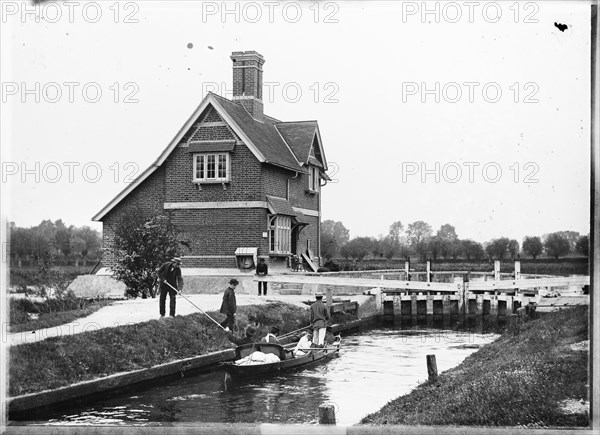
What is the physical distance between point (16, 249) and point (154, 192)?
3.94 m

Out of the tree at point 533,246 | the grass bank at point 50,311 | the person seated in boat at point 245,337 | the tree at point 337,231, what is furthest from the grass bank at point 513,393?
→ the grass bank at point 50,311

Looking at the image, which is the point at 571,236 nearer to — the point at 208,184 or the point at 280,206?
the point at 280,206

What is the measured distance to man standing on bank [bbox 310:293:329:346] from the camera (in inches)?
728

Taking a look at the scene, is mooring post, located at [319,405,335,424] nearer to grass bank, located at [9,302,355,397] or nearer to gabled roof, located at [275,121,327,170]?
grass bank, located at [9,302,355,397]

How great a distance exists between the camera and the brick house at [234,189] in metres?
14.7

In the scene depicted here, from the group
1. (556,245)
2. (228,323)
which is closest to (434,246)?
(556,245)

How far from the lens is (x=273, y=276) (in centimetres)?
1620

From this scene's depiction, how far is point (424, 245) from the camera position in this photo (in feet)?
49.9

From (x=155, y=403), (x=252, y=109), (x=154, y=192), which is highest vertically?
(x=252, y=109)

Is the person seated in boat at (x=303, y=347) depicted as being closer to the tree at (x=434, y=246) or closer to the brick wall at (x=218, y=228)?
the brick wall at (x=218, y=228)

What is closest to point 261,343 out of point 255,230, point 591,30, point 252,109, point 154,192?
point 255,230

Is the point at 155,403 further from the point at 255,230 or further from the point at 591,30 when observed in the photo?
the point at 591,30

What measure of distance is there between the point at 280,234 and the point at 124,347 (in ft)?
12.9

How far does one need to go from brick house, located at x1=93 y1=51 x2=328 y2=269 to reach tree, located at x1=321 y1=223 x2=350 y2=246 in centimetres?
24
